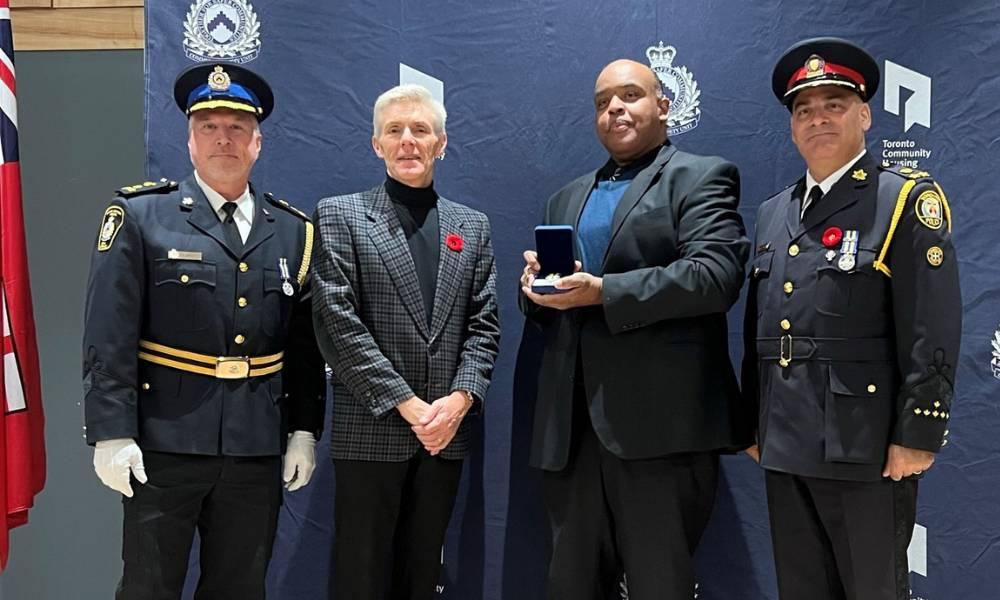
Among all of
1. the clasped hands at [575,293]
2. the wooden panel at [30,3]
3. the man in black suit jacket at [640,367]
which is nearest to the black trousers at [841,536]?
the man in black suit jacket at [640,367]

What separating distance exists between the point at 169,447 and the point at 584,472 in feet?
3.47

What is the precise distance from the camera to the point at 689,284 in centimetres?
199

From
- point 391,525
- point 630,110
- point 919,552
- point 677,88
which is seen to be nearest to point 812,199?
point 630,110

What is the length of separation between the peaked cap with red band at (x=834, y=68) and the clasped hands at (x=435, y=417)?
3.88ft

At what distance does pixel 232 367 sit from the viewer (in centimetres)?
205

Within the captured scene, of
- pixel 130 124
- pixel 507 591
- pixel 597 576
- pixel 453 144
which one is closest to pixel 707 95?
pixel 453 144

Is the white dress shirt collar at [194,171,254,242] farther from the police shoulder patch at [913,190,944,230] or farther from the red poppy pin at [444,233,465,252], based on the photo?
the police shoulder patch at [913,190,944,230]

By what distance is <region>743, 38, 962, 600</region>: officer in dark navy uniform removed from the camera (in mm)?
1830

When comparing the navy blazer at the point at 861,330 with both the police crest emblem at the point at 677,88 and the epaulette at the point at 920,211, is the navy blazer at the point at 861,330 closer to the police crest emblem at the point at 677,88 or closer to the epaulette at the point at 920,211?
the epaulette at the point at 920,211

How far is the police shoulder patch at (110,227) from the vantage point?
2033 mm

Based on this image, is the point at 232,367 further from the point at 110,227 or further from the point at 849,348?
the point at 849,348

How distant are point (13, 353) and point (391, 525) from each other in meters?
1.21

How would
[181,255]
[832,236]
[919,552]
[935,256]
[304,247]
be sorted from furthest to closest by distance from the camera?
[919,552]
[304,247]
[181,255]
[832,236]
[935,256]

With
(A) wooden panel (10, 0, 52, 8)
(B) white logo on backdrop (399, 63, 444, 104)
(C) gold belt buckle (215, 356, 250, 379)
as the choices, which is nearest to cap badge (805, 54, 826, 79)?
(B) white logo on backdrop (399, 63, 444, 104)
